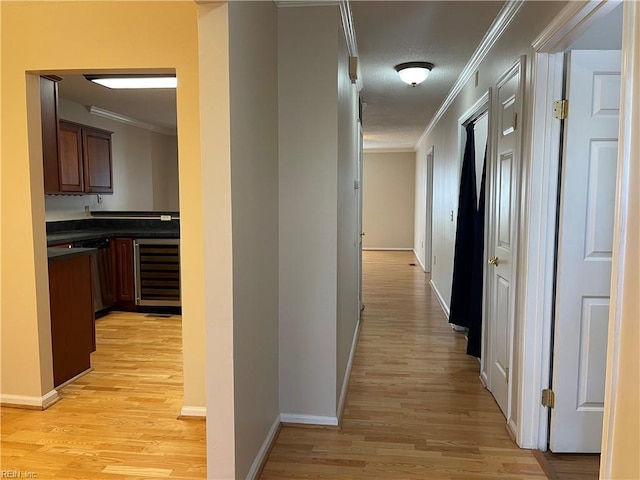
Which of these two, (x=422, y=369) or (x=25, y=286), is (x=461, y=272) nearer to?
(x=422, y=369)

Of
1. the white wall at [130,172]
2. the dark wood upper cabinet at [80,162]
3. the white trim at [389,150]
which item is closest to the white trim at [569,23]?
the dark wood upper cabinet at [80,162]

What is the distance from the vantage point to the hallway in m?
2.18

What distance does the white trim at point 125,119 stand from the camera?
5617mm

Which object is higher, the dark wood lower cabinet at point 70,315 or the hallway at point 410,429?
the dark wood lower cabinet at point 70,315

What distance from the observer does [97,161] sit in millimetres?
5309

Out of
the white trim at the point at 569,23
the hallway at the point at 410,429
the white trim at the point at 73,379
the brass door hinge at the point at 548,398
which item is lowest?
the hallway at the point at 410,429

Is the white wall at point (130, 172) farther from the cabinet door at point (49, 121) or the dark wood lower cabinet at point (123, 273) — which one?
the cabinet door at point (49, 121)

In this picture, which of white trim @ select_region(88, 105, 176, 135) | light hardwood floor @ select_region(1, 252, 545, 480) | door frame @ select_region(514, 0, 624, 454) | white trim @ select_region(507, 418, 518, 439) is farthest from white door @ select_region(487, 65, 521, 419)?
white trim @ select_region(88, 105, 176, 135)

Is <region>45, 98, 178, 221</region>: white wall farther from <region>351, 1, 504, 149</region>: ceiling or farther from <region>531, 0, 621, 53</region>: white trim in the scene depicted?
<region>531, 0, 621, 53</region>: white trim

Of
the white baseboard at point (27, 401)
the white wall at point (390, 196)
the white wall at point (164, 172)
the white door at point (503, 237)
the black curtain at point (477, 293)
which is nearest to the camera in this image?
the white door at point (503, 237)

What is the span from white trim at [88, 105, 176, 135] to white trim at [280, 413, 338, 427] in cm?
466

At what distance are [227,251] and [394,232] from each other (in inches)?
372

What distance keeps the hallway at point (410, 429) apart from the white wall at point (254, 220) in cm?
31

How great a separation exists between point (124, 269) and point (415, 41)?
12.7 feet
